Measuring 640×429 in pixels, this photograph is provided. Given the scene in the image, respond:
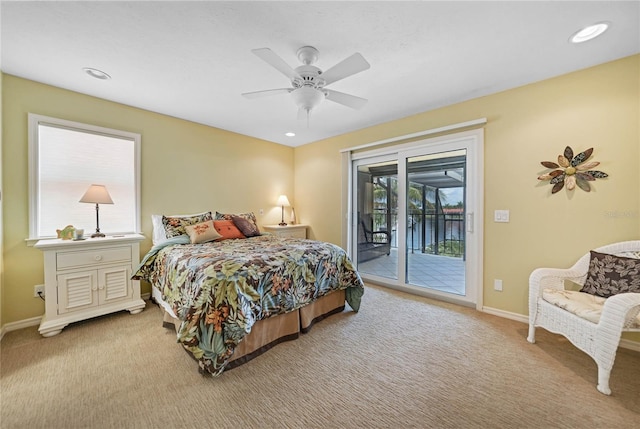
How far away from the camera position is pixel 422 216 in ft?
11.6

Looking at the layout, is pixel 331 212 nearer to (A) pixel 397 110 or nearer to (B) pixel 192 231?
(A) pixel 397 110

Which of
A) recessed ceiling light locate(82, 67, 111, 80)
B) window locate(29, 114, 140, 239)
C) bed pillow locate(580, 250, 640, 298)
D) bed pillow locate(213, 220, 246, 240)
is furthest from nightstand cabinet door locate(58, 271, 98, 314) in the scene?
bed pillow locate(580, 250, 640, 298)

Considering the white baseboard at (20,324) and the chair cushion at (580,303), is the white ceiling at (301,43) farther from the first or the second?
the white baseboard at (20,324)

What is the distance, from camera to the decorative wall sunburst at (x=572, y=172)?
88.4 inches

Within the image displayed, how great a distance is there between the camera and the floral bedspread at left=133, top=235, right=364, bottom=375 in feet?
5.61

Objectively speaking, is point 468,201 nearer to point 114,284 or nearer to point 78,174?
point 114,284

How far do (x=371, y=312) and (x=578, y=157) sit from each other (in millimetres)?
2519

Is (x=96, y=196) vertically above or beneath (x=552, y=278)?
above

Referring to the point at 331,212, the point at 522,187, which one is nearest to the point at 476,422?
the point at 522,187

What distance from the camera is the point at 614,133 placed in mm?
2156

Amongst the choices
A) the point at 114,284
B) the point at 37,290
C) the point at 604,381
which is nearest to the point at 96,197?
the point at 114,284

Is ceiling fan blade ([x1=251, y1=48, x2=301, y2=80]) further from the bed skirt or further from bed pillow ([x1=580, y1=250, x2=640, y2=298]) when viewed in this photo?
bed pillow ([x1=580, y1=250, x2=640, y2=298])

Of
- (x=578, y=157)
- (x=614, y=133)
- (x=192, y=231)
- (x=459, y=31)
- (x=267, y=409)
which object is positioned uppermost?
(x=459, y=31)

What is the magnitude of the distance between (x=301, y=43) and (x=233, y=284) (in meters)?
1.91
